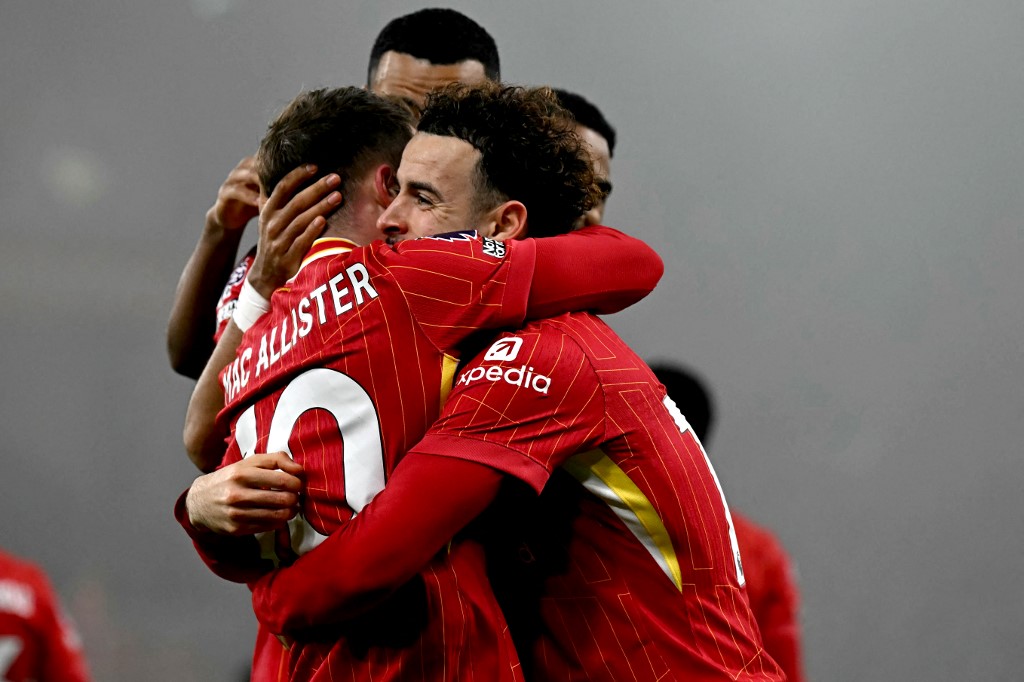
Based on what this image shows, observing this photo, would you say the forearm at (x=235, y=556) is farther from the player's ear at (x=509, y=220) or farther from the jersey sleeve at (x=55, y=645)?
the player's ear at (x=509, y=220)

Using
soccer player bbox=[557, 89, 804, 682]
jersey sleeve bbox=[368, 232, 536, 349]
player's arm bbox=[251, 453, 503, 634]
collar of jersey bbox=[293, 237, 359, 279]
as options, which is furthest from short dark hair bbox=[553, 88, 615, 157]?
player's arm bbox=[251, 453, 503, 634]

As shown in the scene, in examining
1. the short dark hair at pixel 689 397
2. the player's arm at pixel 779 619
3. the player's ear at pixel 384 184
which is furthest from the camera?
the short dark hair at pixel 689 397

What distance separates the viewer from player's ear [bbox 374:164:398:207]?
1.84 m

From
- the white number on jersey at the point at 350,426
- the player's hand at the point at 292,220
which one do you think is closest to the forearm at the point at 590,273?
the white number on jersey at the point at 350,426

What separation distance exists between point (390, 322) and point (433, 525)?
294mm

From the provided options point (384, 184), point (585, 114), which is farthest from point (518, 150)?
point (585, 114)

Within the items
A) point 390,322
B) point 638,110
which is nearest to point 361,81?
point 638,110

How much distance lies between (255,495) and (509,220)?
608mm

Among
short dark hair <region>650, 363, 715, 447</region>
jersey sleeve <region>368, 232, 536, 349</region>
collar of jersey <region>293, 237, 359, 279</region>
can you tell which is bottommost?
short dark hair <region>650, 363, 715, 447</region>

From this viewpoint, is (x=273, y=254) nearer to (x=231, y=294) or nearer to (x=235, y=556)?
(x=235, y=556)

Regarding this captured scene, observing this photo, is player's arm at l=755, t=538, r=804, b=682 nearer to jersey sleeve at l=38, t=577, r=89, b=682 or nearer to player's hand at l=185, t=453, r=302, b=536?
jersey sleeve at l=38, t=577, r=89, b=682

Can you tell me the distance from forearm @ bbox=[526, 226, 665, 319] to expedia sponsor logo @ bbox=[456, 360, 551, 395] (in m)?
0.15

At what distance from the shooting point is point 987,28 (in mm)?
4785

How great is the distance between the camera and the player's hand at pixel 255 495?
4.89 feet
